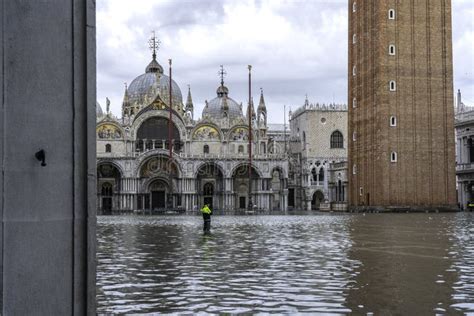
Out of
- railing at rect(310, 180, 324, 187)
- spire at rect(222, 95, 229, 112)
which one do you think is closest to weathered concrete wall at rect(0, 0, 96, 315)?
spire at rect(222, 95, 229, 112)

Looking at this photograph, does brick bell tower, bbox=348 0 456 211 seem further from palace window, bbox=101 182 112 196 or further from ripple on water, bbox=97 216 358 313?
ripple on water, bbox=97 216 358 313

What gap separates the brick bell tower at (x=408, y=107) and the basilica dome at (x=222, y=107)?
27.5 m

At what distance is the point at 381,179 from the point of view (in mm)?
51625

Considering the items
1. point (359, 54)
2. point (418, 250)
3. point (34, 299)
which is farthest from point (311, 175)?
point (34, 299)

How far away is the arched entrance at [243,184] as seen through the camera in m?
70.8

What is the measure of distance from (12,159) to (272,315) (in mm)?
3520

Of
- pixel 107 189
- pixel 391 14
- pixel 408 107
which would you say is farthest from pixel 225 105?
pixel 408 107

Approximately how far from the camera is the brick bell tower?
52.2m

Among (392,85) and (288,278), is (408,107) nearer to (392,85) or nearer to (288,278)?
(392,85)

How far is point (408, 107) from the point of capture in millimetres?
52688

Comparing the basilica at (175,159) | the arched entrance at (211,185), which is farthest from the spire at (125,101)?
the arched entrance at (211,185)

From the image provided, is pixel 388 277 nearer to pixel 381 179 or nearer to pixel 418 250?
A: pixel 418 250

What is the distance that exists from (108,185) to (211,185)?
10.7 metres

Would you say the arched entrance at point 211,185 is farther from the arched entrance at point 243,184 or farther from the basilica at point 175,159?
the arched entrance at point 243,184
